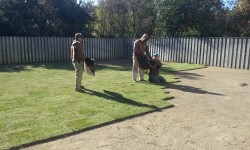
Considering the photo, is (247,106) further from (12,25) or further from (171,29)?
(12,25)

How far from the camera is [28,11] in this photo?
2033cm

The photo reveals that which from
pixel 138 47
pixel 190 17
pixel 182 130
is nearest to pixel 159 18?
pixel 190 17

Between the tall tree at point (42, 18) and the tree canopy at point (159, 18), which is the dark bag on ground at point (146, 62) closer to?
the tree canopy at point (159, 18)

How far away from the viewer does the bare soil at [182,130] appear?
411 centimetres

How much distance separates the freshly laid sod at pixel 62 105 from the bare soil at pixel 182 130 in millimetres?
373

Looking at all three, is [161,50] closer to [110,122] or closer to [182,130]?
[110,122]

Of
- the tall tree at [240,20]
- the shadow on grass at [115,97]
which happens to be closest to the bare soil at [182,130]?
the shadow on grass at [115,97]

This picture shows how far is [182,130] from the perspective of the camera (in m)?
4.77

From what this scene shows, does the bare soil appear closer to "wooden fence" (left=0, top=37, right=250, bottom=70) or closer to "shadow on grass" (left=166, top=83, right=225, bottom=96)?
"shadow on grass" (left=166, top=83, right=225, bottom=96)

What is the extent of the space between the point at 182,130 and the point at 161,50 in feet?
45.0

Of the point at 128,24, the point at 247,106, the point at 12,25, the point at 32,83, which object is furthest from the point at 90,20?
the point at 247,106

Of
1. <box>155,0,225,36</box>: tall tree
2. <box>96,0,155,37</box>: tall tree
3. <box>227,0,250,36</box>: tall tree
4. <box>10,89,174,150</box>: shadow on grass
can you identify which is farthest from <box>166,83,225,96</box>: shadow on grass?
<box>96,0,155,37</box>: tall tree

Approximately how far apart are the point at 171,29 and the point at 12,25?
1231 centimetres

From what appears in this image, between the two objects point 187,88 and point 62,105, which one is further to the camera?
point 187,88
